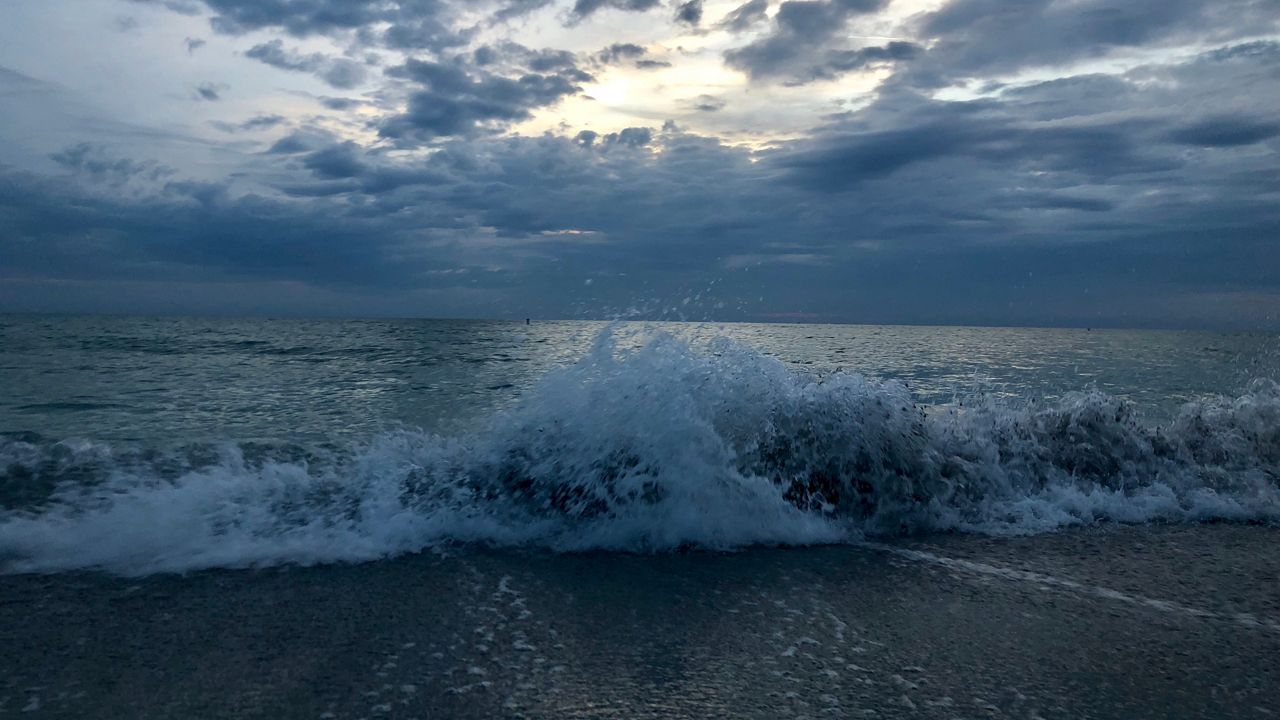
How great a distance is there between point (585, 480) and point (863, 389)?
9.97 ft

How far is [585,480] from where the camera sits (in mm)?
5988

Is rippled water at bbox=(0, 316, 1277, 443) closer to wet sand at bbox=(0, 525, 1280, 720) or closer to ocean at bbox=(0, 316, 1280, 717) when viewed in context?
ocean at bbox=(0, 316, 1280, 717)

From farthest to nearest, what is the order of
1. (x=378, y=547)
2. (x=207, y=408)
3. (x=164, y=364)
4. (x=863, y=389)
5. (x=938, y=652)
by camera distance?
(x=164, y=364) → (x=207, y=408) → (x=863, y=389) → (x=378, y=547) → (x=938, y=652)

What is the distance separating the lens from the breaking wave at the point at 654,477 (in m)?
5.18

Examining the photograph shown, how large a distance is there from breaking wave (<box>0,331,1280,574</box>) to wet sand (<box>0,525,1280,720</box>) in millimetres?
513

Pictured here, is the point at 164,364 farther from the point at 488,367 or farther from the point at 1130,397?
the point at 1130,397

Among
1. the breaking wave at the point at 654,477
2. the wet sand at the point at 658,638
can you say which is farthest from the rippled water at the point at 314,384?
the wet sand at the point at 658,638

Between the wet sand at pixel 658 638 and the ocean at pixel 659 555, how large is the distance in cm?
2

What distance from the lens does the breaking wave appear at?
518 cm

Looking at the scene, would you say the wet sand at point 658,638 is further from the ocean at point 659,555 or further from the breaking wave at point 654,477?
the breaking wave at point 654,477

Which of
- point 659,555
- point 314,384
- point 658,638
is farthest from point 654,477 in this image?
point 314,384

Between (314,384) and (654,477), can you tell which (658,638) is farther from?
(314,384)

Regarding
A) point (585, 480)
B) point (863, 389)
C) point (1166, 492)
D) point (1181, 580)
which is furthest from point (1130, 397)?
point (585, 480)

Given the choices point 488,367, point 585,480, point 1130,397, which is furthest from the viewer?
point 488,367
